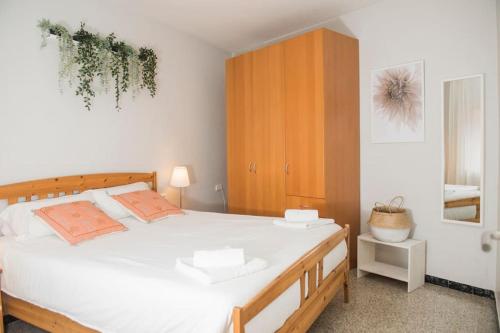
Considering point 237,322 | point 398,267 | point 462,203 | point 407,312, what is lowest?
point 407,312

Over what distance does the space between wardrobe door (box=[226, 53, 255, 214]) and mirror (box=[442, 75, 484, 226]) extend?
1.99 metres

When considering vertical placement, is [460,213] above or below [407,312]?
above

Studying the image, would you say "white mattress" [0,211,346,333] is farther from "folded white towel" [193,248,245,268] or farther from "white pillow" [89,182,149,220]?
"white pillow" [89,182,149,220]

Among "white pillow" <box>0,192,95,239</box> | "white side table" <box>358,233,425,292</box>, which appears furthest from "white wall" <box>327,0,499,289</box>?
"white pillow" <box>0,192,95,239</box>

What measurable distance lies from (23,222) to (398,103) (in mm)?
3439

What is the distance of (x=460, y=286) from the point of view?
2826 millimetres

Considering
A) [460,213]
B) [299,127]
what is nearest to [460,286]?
[460,213]

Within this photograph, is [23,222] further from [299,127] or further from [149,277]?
[299,127]

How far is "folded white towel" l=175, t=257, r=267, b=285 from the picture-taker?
57.4 inches

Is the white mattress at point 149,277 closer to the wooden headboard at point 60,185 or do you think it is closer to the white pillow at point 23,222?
the white pillow at point 23,222

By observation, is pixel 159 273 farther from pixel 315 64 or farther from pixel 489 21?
pixel 489 21

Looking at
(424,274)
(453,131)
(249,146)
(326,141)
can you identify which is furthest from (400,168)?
(249,146)

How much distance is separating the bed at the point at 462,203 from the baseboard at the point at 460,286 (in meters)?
0.59

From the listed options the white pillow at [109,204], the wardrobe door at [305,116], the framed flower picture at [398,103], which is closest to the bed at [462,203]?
the framed flower picture at [398,103]
